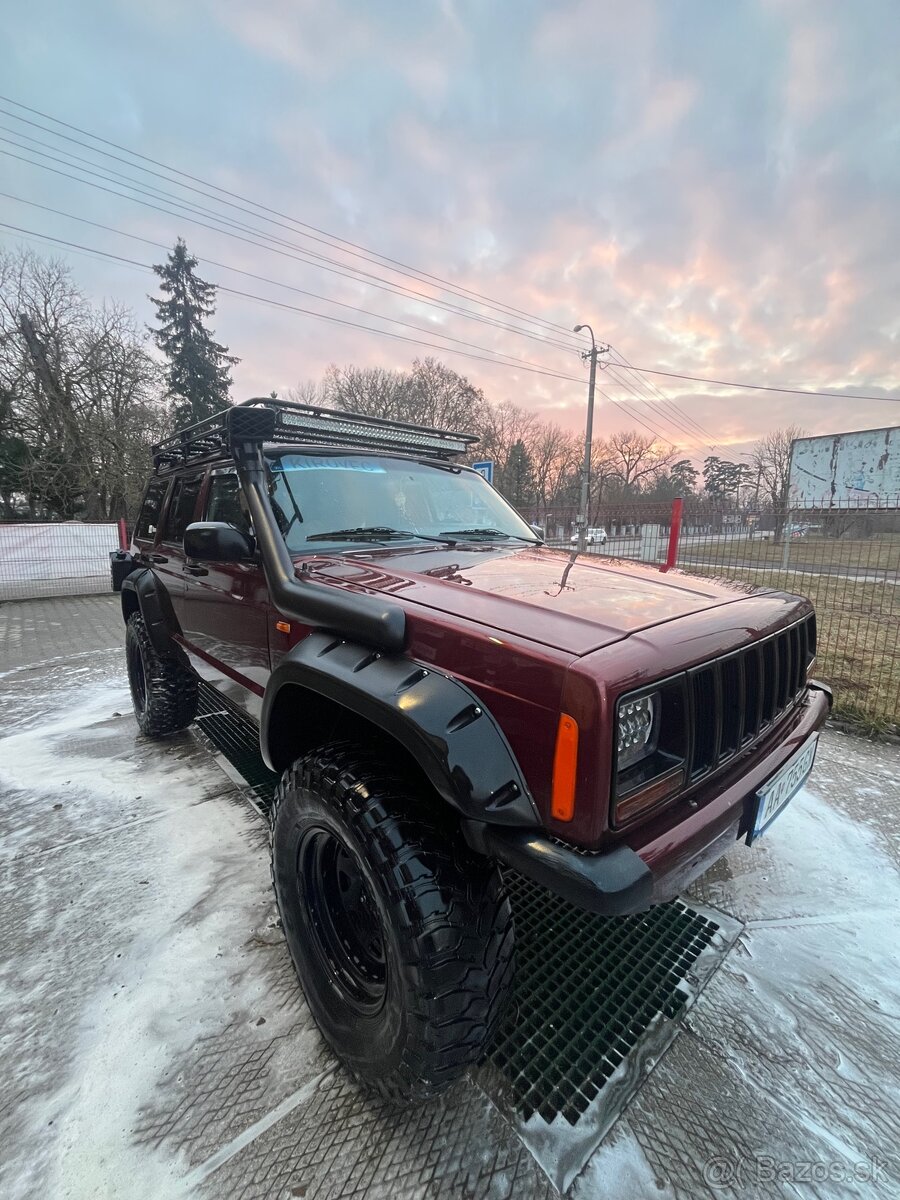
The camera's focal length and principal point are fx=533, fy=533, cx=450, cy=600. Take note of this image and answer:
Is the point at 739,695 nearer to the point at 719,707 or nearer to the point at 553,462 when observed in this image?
the point at 719,707

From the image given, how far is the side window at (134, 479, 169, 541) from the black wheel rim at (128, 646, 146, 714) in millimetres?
939

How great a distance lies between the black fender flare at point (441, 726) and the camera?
4.25ft

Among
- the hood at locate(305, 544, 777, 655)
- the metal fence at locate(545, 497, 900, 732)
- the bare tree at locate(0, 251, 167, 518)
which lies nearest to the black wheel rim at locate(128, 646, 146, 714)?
the hood at locate(305, 544, 777, 655)

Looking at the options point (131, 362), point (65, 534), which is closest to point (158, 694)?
point (65, 534)

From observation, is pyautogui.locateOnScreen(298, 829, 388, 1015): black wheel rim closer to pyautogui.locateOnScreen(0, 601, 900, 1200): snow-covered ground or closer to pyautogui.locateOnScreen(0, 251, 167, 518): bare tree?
pyautogui.locateOnScreen(0, 601, 900, 1200): snow-covered ground

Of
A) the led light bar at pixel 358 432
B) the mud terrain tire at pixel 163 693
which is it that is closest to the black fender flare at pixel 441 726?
the led light bar at pixel 358 432

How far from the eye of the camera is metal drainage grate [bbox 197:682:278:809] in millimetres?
3287

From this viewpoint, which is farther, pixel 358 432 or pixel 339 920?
pixel 358 432

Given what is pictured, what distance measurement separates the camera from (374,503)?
8.71 ft

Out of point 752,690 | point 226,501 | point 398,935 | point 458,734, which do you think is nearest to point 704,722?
point 752,690

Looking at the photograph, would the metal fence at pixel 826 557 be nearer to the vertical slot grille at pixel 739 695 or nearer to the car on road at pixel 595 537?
the car on road at pixel 595 537

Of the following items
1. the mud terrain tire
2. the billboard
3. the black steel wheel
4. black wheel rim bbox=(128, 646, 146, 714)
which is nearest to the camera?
the black steel wheel

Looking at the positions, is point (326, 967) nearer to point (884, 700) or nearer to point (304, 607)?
point (304, 607)

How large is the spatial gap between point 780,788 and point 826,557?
19.0ft
